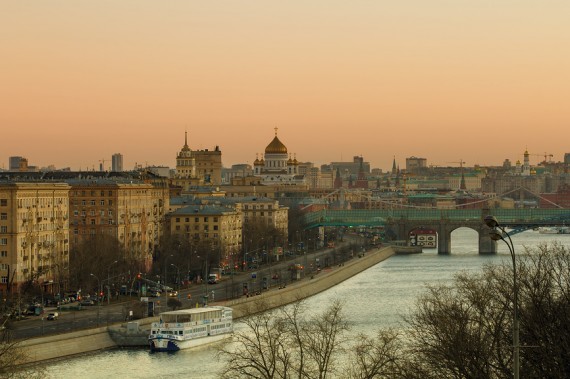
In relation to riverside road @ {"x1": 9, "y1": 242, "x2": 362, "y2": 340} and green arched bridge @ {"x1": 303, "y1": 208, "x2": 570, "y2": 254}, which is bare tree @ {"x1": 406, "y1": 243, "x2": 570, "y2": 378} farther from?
green arched bridge @ {"x1": 303, "y1": 208, "x2": 570, "y2": 254}

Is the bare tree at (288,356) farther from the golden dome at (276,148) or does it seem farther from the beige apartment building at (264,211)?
the golden dome at (276,148)

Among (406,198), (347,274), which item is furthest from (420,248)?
(406,198)

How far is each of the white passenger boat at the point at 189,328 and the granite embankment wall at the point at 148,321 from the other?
109 centimetres

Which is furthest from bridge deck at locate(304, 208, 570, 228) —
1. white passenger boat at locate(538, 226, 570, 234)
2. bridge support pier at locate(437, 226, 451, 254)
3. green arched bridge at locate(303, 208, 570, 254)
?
white passenger boat at locate(538, 226, 570, 234)

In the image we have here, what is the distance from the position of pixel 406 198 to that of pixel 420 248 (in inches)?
3017

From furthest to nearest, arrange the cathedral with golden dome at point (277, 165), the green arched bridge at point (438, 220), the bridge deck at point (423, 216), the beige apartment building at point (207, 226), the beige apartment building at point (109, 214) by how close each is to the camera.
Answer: the cathedral with golden dome at point (277, 165)
the bridge deck at point (423, 216)
the green arched bridge at point (438, 220)
the beige apartment building at point (207, 226)
the beige apartment building at point (109, 214)

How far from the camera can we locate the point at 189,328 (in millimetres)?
47188

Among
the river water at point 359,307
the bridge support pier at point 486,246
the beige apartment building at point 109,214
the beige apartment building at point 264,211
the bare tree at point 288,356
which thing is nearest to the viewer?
the bare tree at point 288,356

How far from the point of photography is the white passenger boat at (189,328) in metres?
46.1

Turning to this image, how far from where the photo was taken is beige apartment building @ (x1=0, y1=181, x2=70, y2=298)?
182 ft

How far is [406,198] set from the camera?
18662 cm

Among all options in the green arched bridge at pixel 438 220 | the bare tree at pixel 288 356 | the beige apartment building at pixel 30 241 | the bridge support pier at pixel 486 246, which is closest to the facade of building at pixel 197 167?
the green arched bridge at pixel 438 220

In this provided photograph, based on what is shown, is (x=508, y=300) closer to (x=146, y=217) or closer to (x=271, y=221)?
(x=146, y=217)

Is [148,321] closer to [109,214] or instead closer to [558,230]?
[109,214]
